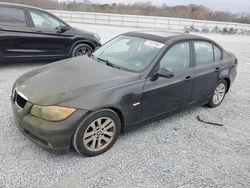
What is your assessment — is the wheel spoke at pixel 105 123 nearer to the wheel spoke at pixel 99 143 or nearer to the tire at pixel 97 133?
the tire at pixel 97 133

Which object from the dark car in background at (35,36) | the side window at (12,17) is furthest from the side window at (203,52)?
the side window at (12,17)

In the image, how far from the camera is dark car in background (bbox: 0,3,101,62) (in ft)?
18.6

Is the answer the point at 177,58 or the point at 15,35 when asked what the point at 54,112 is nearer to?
the point at 177,58

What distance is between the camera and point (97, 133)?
2900 millimetres

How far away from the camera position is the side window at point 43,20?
602cm

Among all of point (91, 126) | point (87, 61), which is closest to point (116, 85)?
point (91, 126)

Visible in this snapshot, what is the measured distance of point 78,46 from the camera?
21.7 ft

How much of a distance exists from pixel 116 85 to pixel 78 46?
13.2 feet

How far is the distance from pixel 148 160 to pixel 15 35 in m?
4.55

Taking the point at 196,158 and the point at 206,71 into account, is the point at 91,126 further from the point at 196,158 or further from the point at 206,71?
the point at 206,71

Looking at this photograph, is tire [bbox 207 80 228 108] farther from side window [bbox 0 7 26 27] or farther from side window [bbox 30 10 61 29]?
side window [bbox 0 7 26 27]

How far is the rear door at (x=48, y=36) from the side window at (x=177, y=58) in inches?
143

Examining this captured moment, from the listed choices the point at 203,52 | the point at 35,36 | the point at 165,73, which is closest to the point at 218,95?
the point at 203,52

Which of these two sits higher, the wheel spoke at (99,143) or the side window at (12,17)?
the side window at (12,17)
